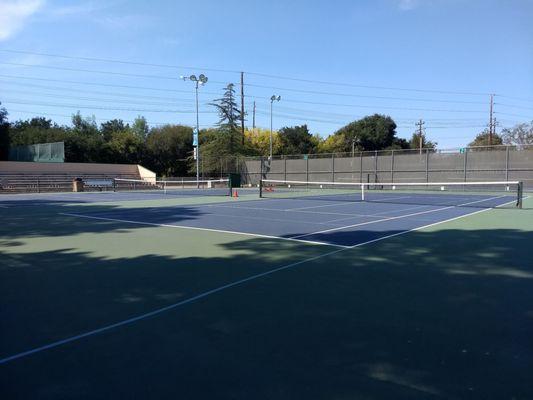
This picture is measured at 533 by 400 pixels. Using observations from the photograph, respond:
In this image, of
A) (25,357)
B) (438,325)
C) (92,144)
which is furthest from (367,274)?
(92,144)

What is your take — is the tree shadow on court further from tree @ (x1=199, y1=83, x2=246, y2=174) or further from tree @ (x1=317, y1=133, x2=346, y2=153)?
tree @ (x1=317, y1=133, x2=346, y2=153)

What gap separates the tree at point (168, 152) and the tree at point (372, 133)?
110 ft

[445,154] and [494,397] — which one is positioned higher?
[445,154]

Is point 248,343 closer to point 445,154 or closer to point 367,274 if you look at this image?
point 367,274

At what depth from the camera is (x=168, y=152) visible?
65.5 metres

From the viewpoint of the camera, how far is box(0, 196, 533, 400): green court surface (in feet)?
10.0

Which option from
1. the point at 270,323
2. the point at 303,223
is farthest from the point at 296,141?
the point at 270,323

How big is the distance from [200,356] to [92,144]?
197 ft

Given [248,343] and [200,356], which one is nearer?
[200,356]

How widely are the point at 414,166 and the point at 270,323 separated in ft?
120

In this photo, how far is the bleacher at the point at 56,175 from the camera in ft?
121

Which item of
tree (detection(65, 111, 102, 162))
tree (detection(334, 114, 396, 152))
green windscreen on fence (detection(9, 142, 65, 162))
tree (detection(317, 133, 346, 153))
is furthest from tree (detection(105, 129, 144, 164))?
tree (detection(334, 114, 396, 152))

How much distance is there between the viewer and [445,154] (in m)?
36.5

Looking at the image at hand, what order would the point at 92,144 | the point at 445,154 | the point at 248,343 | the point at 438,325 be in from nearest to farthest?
the point at 248,343 < the point at 438,325 < the point at 445,154 < the point at 92,144
